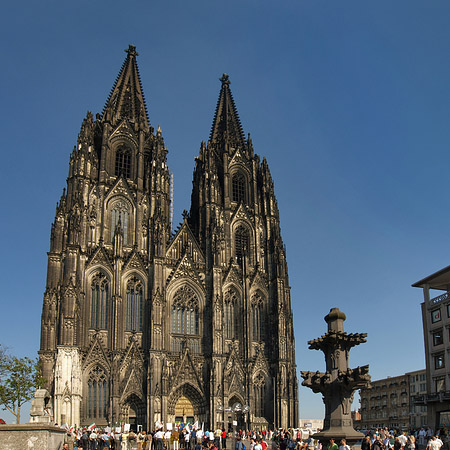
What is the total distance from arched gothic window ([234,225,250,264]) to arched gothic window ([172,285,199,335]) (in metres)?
6.77

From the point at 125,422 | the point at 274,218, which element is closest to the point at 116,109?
the point at 274,218

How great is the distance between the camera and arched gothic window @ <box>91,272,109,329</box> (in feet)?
165

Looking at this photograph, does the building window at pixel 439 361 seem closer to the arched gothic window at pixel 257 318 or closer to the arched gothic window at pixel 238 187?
the arched gothic window at pixel 257 318

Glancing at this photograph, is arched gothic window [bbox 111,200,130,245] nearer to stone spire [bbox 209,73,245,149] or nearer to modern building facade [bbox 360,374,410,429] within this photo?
stone spire [bbox 209,73,245,149]

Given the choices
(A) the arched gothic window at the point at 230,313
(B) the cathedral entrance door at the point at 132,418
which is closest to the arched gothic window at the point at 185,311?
(A) the arched gothic window at the point at 230,313

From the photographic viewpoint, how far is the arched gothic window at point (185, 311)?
5356cm

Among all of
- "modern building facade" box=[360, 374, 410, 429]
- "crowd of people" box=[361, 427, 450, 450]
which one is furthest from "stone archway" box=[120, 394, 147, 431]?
"modern building facade" box=[360, 374, 410, 429]

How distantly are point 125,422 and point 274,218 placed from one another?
84.1ft

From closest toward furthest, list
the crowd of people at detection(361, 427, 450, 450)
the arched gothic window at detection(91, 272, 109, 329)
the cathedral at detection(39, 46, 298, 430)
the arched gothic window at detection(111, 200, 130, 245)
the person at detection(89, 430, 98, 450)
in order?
the crowd of people at detection(361, 427, 450, 450)
the person at detection(89, 430, 98, 450)
the cathedral at detection(39, 46, 298, 430)
the arched gothic window at detection(91, 272, 109, 329)
the arched gothic window at detection(111, 200, 130, 245)

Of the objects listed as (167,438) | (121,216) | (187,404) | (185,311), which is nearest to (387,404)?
(187,404)

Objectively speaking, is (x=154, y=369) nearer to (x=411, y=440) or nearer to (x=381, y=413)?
(x=411, y=440)

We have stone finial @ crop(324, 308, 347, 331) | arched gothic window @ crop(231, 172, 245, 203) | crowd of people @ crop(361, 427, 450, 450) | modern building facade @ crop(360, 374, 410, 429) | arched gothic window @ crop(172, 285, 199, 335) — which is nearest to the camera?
crowd of people @ crop(361, 427, 450, 450)

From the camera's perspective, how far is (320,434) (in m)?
20.0

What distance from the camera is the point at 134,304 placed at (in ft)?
171
